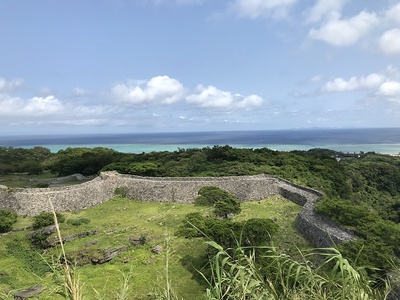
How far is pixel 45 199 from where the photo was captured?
24.0 meters

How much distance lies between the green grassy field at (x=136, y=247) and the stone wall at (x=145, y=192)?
96cm

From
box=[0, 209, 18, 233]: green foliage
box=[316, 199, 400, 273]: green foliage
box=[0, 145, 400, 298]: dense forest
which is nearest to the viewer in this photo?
box=[316, 199, 400, 273]: green foliage

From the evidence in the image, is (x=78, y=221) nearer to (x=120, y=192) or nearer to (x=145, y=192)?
(x=145, y=192)

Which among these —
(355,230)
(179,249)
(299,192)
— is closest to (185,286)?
(179,249)

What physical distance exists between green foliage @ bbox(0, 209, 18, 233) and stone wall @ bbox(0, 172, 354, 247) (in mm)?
1816

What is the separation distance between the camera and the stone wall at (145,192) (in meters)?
23.6

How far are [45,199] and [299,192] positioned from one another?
849 inches

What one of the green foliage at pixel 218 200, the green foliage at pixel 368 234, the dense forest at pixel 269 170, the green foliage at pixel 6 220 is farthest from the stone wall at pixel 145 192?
the dense forest at pixel 269 170

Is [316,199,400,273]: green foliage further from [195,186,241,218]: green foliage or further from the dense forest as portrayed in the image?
the dense forest

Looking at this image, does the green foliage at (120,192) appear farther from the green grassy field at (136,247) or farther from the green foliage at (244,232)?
the green foliage at (244,232)

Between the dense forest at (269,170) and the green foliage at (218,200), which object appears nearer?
the green foliage at (218,200)

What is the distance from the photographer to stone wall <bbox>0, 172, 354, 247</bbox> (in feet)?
77.4

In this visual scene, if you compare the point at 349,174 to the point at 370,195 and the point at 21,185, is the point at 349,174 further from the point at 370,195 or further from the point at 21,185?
the point at 21,185

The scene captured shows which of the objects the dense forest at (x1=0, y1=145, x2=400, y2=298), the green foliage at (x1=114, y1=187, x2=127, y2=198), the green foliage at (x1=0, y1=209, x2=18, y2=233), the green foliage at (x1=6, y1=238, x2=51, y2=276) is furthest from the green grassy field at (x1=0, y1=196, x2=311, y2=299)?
the dense forest at (x1=0, y1=145, x2=400, y2=298)
